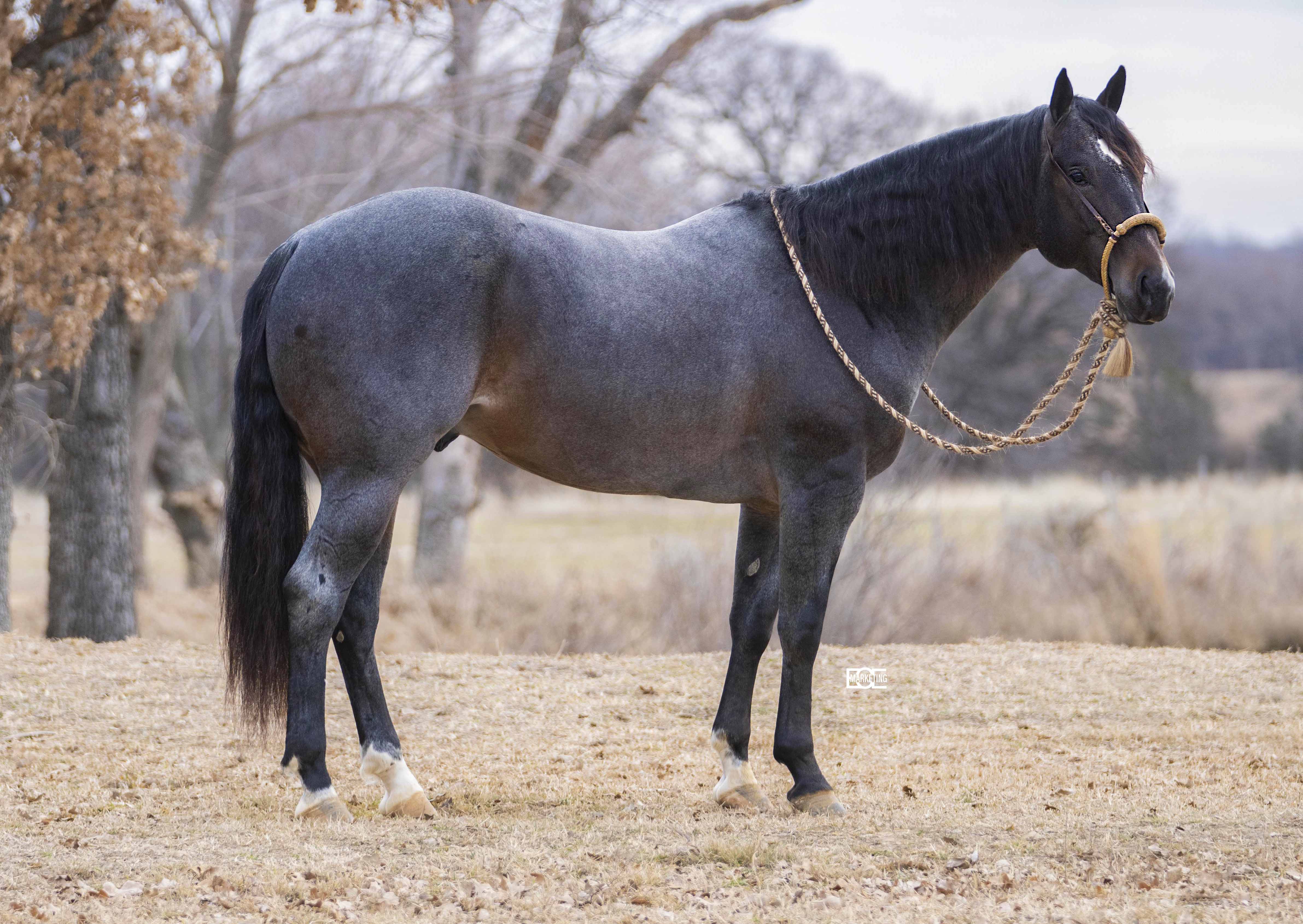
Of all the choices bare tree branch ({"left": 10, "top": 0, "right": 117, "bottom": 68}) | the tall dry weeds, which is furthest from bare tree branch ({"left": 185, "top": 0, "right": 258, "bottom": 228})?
the tall dry weeds

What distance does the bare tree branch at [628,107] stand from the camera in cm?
1068

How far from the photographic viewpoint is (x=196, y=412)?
17.8 m

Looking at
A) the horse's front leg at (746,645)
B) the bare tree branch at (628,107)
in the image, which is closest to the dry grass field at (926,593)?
the bare tree branch at (628,107)

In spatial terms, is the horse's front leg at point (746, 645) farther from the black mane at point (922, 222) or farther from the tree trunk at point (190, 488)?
the tree trunk at point (190, 488)

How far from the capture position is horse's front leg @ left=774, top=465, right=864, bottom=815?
3.85 m

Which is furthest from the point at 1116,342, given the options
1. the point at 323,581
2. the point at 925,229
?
the point at 323,581

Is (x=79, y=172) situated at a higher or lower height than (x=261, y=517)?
higher

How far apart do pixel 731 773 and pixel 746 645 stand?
1.45ft

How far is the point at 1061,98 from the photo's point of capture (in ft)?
12.4

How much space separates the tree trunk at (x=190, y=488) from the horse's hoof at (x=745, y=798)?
338 inches

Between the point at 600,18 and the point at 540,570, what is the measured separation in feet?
16.9

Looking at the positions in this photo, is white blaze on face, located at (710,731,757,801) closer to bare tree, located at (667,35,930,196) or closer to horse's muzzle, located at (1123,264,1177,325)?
horse's muzzle, located at (1123,264,1177,325)

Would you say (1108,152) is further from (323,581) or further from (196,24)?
(196,24)

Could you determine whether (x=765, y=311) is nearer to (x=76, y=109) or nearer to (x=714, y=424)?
(x=714, y=424)
